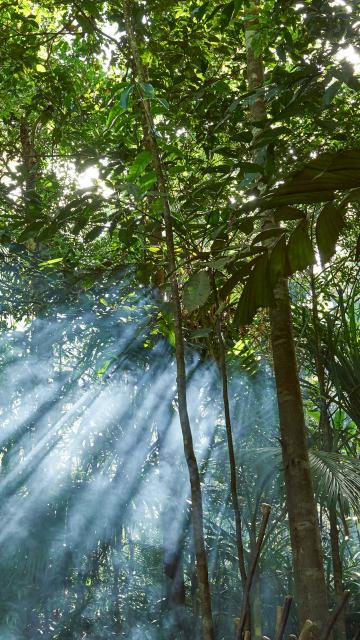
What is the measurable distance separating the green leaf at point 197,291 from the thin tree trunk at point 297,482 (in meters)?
0.41

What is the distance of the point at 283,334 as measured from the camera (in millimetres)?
1519

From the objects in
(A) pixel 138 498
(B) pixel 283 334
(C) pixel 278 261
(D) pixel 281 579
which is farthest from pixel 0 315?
(C) pixel 278 261

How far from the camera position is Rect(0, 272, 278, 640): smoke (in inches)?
129

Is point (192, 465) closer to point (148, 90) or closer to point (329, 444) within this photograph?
point (148, 90)

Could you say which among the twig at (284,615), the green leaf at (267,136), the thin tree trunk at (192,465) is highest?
the green leaf at (267,136)

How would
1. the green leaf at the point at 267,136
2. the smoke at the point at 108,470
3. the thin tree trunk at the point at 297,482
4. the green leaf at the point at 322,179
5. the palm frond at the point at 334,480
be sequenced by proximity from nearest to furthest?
the green leaf at the point at 322,179 < the green leaf at the point at 267,136 < the thin tree trunk at the point at 297,482 < the palm frond at the point at 334,480 < the smoke at the point at 108,470

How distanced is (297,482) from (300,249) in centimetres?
76

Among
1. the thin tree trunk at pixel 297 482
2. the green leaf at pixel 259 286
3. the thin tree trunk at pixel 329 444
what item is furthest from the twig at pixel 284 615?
the thin tree trunk at pixel 329 444

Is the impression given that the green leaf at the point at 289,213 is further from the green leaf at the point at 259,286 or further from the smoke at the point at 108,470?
the smoke at the point at 108,470

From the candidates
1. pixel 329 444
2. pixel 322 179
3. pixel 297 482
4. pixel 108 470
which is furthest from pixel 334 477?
pixel 108 470

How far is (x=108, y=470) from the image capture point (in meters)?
3.49

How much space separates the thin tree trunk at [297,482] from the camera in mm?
1305

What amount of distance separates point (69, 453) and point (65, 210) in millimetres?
2523

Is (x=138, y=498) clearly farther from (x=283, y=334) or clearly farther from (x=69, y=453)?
(x=283, y=334)
